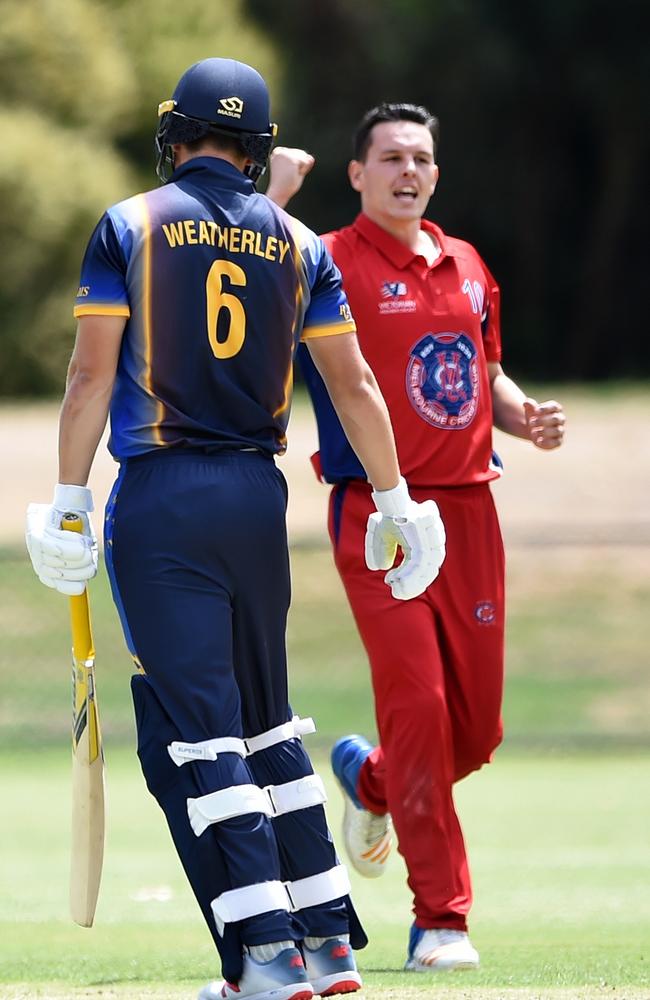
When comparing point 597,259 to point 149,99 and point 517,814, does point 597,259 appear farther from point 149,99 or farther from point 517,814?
point 517,814

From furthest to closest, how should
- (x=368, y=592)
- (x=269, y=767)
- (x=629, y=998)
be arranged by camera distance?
(x=368, y=592)
(x=269, y=767)
(x=629, y=998)

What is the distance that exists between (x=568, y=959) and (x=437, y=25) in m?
31.1

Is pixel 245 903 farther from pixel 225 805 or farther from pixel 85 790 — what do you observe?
pixel 85 790

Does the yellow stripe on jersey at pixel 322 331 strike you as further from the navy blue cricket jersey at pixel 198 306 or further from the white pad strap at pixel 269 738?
the white pad strap at pixel 269 738

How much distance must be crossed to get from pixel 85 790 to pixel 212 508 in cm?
73

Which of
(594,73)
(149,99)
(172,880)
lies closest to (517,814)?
(172,880)

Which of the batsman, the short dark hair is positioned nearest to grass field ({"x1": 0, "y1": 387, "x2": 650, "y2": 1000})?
the batsman

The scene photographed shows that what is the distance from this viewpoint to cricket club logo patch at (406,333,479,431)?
5508 millimetres

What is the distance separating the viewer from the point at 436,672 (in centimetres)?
539

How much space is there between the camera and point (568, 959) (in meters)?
4.91

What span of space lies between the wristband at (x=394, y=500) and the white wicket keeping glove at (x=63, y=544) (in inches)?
27.3

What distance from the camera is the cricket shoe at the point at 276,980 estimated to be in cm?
399

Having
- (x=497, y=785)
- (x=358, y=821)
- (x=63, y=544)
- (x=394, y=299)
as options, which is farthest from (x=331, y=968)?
(x=497, y=785)

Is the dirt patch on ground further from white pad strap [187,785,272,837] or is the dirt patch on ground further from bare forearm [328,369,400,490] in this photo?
white pad strap [187,785,272,837]
